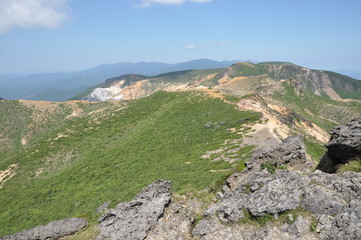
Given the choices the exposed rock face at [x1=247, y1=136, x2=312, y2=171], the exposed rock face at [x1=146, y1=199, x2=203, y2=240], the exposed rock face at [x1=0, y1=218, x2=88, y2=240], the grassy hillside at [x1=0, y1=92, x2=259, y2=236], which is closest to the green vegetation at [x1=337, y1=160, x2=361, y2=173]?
the exposed rock face at [x1=247, y1=136, x2=312, y2=171]

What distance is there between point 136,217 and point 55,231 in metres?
7.17

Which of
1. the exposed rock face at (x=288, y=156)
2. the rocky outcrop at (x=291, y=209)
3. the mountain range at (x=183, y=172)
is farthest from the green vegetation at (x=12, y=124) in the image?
the rocky outcrop at (x=291, y=209)

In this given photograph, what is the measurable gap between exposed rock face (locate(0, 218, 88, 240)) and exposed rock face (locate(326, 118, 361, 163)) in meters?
20.8

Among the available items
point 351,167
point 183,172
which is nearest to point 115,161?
point 183,172

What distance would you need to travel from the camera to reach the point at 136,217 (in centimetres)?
1559

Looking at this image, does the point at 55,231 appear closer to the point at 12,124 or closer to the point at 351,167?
the point at 351,167

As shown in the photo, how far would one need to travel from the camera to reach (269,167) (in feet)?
56.0

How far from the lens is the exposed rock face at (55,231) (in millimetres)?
17047

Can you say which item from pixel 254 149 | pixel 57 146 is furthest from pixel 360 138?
pixel 57 146

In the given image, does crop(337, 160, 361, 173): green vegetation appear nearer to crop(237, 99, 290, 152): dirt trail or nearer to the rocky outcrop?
the rocky outcrop

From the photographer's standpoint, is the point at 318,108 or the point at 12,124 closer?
the point at 12,124

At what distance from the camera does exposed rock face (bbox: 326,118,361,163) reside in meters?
15.9

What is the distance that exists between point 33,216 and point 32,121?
215ft

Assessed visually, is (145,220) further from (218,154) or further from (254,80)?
(254,80)
